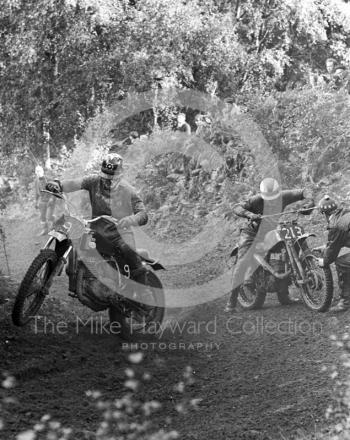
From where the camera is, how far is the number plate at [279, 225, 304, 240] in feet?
26.8

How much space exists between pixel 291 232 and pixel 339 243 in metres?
0.70

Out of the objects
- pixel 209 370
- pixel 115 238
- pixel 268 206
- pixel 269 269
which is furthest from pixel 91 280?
pixel 268 206

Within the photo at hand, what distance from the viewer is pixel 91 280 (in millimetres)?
7320

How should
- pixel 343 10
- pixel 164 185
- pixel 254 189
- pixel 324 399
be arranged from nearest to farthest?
pixel 324 399, pixel 254 189, pixel 164 185, pixel 343 10

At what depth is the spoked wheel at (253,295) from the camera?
343 inches

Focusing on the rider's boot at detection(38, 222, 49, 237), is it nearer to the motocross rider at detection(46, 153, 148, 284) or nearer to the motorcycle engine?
the motocross rider at detection(46, 153, 148, 284)

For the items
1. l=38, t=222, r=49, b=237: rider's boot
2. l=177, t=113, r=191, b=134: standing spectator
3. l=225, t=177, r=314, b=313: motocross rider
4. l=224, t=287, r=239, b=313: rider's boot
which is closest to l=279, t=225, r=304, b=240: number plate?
l=225, t=177, r=314, b=313: motocross rider

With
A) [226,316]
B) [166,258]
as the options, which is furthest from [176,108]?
[226,316]

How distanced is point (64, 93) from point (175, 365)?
14905mm

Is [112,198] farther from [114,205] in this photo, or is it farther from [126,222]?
[126,222]

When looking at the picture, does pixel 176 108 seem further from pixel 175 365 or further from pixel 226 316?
pixel 175 365

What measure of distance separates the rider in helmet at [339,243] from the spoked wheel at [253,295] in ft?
3.97

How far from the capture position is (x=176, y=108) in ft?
66.8

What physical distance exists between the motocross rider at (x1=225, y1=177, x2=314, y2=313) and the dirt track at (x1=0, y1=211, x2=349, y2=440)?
56 cm
